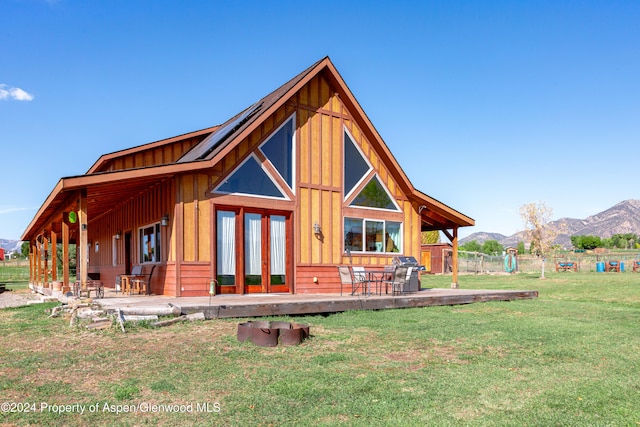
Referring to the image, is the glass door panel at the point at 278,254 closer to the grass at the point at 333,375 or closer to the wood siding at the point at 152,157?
the grass at the point at 333,375

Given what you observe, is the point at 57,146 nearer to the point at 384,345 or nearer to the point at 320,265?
the point at 320,265

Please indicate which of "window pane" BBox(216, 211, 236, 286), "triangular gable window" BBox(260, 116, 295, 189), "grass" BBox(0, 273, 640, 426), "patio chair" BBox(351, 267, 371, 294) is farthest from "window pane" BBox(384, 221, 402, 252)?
"grass" BBox(0, 273, 640, 426)

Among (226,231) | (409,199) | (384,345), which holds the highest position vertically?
(409,199)

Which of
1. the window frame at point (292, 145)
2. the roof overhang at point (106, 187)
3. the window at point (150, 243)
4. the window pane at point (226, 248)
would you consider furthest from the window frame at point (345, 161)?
the window at point (150, 243)

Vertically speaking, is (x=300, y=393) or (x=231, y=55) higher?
(x=231, y=55)

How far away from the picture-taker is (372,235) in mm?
14672

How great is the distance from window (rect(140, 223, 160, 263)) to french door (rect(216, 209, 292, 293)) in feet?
6.15

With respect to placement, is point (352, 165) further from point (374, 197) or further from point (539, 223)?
point (539, 223)

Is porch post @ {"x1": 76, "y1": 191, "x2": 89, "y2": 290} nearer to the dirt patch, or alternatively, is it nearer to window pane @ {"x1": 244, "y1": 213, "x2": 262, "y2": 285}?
window pane @ {"x1": 244, "y1": 213, "x2": 262, "y2": 285}

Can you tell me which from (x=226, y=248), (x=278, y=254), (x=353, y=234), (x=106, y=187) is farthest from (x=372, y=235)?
(x=106, y=187)

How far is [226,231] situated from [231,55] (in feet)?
20.3

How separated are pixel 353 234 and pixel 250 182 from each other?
3.57m

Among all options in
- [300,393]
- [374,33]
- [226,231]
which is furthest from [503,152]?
[300,393]

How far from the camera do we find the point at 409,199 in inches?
615
